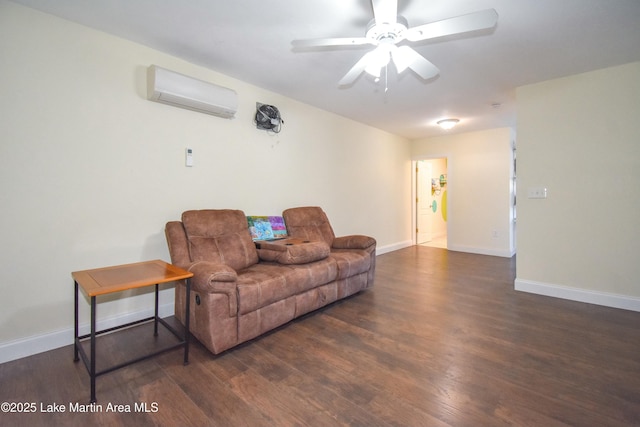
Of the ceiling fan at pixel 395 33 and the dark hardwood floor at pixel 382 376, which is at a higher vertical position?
the ceiling fan at pixel 395 33

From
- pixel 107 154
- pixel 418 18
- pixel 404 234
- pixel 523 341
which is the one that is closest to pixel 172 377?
pixel 107 154

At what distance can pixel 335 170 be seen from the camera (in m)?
4.29

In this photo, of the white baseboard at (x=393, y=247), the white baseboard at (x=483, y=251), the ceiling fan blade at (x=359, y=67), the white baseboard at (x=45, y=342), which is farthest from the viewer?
the white baseboard at (x=393, y=247)

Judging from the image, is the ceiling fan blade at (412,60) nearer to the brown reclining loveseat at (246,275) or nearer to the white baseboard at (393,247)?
the brown reclining loveseat at (246,275)

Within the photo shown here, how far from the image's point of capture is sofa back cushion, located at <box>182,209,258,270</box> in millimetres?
2367

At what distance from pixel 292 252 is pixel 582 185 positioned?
10.1ft

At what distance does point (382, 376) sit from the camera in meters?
1.68

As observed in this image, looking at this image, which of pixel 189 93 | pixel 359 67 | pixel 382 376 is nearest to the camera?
pixel 382 376

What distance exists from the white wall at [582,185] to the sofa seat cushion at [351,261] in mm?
1848

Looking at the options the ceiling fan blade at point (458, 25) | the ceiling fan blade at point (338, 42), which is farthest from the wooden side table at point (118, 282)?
the ceiling fan blade at point (458, 25)

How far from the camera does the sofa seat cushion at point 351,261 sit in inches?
110

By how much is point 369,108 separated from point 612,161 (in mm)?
2689

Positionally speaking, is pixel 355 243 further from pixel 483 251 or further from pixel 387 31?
pixel 483 251

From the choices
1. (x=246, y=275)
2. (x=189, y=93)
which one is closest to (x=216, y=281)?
(x=246, y=275)
